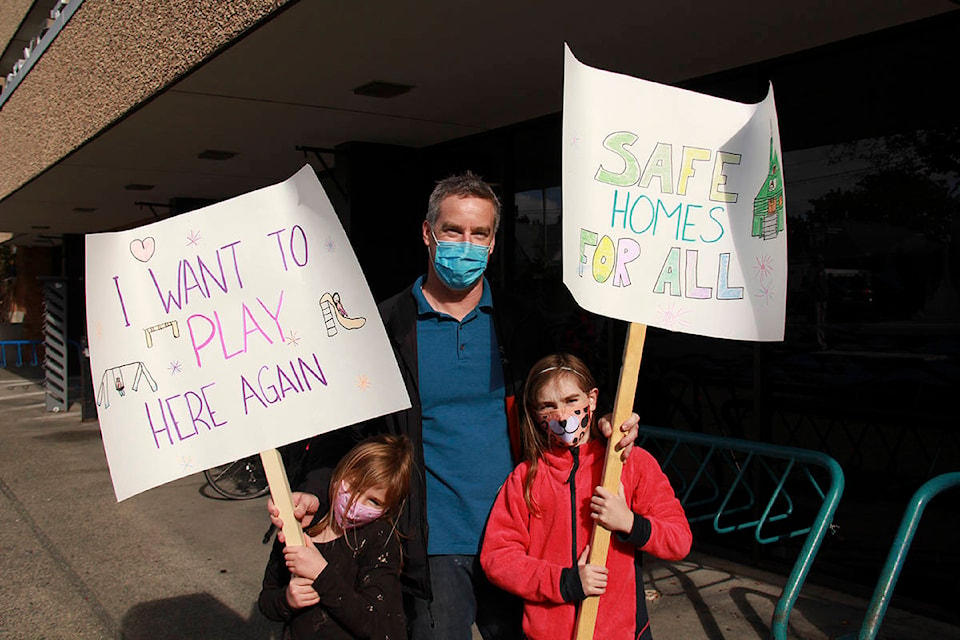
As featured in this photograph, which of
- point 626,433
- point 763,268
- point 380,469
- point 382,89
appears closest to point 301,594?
point 380,469

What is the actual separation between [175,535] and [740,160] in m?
5.01

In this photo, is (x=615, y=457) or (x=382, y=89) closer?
(x=615, y=457)

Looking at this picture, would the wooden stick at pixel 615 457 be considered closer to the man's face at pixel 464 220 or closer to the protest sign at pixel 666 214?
the protest sign at pixel 666 214

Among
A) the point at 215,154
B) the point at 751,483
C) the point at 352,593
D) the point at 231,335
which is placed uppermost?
the point at 215,154

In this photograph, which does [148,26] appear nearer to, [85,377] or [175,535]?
[175,535]

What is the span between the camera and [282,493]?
2014 millimetres

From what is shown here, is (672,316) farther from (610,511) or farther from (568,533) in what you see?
(568,533)

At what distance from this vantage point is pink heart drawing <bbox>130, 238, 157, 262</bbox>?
2.15m

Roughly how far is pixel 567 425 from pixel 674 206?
1.95ft

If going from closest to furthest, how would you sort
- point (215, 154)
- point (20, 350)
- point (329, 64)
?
point (329, 64) < point (215, 154) < point (20, 350)

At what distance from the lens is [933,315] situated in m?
4.10

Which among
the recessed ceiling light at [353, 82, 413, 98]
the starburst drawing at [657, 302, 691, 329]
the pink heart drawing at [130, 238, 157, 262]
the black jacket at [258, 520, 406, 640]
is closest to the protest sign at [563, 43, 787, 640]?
the starburst drawing at [657, 302, 691, 329]

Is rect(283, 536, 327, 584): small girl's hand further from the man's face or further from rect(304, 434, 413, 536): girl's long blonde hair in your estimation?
the man's face

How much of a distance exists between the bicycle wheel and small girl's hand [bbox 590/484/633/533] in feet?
17.1
